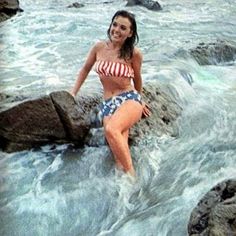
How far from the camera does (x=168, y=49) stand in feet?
29.9

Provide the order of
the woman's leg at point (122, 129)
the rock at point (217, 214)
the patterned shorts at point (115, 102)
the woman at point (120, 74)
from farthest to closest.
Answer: the patterned shorts at point (115, 102), the woman at point (120, 74), the woman's leg at point (122, 129), the rock at point (217, 214)

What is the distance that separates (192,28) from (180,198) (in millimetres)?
8301

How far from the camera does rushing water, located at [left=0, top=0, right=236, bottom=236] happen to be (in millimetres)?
3910

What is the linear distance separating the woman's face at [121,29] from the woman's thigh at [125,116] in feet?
2.04

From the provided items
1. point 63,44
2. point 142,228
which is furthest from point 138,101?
point 63,44

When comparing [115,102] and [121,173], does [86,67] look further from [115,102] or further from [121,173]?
[121,173]

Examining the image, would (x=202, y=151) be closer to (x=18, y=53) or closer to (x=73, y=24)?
(x=18, y=53)

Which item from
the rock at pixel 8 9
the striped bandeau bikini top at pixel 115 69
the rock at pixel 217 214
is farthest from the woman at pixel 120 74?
the rock at pixel 8 9

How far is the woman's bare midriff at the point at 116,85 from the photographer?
4.96 metres

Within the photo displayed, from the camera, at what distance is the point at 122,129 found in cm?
474

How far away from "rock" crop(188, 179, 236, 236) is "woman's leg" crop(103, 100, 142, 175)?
1.37 metres

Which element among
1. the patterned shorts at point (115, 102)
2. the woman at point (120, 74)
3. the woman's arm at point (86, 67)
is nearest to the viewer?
the woman at point (120, 74)

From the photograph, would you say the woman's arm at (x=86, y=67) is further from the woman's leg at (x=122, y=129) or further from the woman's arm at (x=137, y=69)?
the woman's leg at (x=122, y=129)

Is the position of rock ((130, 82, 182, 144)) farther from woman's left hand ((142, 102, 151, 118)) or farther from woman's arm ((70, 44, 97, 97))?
woman's arm ((70, 44, 97, 97))
